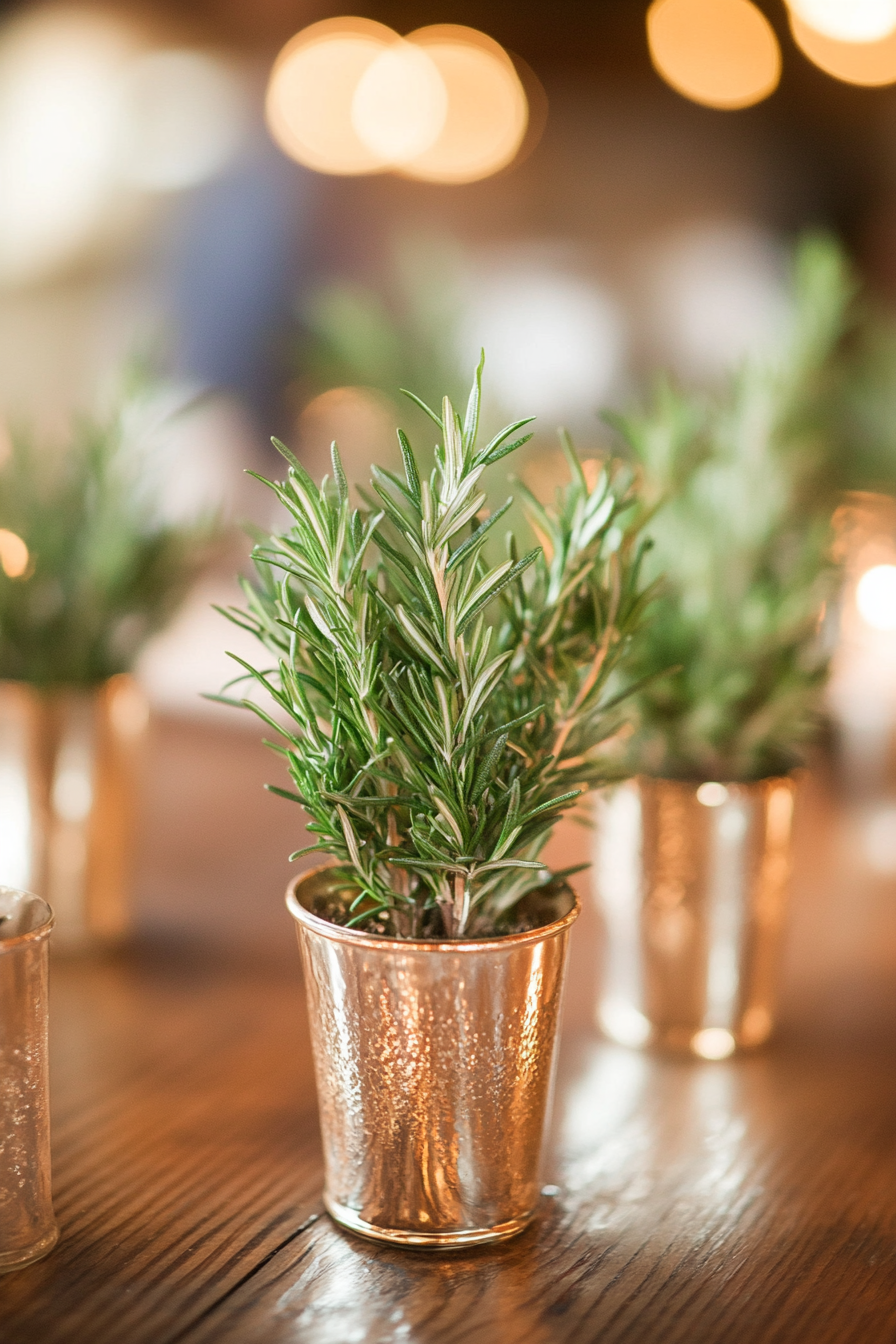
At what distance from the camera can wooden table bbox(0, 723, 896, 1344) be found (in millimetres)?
420

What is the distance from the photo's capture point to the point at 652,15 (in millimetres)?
2273

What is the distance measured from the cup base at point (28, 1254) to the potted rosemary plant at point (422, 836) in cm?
10

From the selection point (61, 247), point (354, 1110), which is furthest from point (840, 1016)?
point (61, 247)

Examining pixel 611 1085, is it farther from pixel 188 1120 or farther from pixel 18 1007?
pixel 18 1007

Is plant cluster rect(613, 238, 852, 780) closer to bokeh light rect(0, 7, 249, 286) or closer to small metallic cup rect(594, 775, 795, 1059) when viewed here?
small metallic cup rect(594, 775, 795, 1059)

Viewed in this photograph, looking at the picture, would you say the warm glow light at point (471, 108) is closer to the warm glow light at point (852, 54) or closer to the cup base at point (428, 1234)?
the warm glow light at point (852, 54)

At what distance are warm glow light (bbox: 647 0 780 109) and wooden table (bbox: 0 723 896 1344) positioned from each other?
179 cm

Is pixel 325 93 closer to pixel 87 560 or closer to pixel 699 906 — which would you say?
pixel 87 560

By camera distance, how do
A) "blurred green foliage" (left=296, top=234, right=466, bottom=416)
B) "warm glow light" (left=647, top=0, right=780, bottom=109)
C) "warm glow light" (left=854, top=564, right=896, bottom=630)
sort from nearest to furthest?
1. "warm glow light" (left=854, top=564, right=896, bottom=630)
2. "blurred green foliage" (left=296, top=234, right=466, bottom=416)
3. "warm glow light" (left=647, top=0, right=780, bottom=109)

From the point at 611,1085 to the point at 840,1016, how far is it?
0.58 ft

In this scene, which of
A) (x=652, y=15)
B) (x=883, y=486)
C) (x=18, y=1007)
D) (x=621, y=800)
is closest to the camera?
(x=18, y=1007)

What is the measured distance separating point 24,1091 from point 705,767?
391 mm

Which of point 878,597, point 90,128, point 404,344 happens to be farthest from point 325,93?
point 878,597

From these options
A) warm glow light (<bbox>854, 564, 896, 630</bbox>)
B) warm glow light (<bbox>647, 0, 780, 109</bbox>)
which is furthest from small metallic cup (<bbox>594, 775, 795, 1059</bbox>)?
warm glow light (<bbox>647, 0, 780, 109</bbox>)
